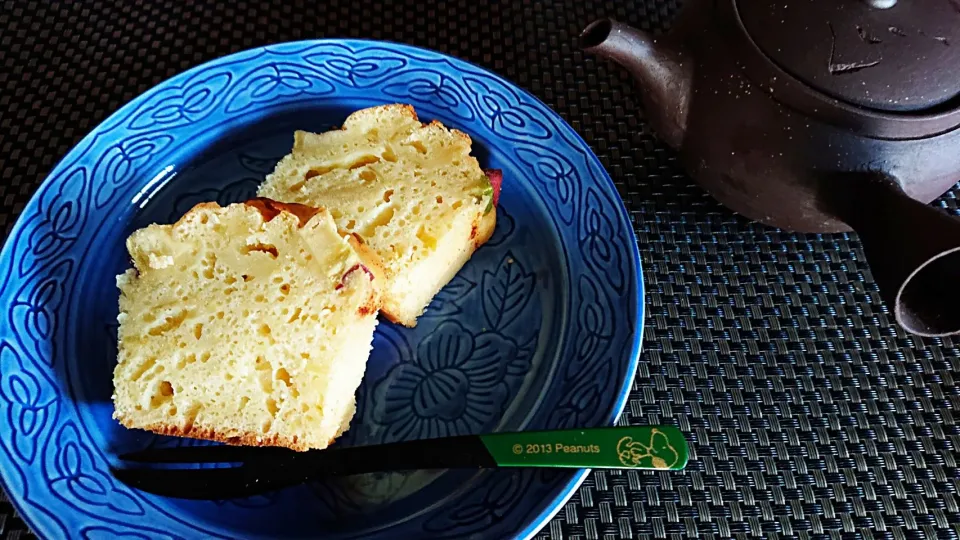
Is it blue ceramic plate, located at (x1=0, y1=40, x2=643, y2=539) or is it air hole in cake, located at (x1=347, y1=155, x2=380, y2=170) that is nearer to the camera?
blue ceramic plate, located at (x1=0, y1=40, x2=643, y2=539)

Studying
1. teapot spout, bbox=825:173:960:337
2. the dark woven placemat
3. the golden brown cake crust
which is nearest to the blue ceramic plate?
the golden brown cake crust

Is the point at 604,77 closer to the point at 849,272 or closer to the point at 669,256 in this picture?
→ the point at 669,256

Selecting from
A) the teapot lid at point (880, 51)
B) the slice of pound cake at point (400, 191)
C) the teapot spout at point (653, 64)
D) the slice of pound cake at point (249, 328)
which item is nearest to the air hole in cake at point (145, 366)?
the slice of pound cake at point (249, 328)

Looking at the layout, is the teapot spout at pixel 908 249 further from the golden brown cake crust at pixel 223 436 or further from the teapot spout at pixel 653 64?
the golden brown cake crust at pixel 223 436

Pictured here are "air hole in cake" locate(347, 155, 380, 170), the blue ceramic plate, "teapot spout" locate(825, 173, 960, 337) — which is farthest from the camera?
"air hole in cake" locate(347, 155, 380, 170)

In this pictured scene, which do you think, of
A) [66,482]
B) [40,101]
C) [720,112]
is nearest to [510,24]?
[720,112]

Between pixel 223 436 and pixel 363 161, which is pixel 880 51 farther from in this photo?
pixel 223 436

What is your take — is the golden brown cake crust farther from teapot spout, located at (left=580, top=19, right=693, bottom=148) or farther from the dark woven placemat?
teapot spout, located at (left=580, top=19, right=693, bottom=148)
